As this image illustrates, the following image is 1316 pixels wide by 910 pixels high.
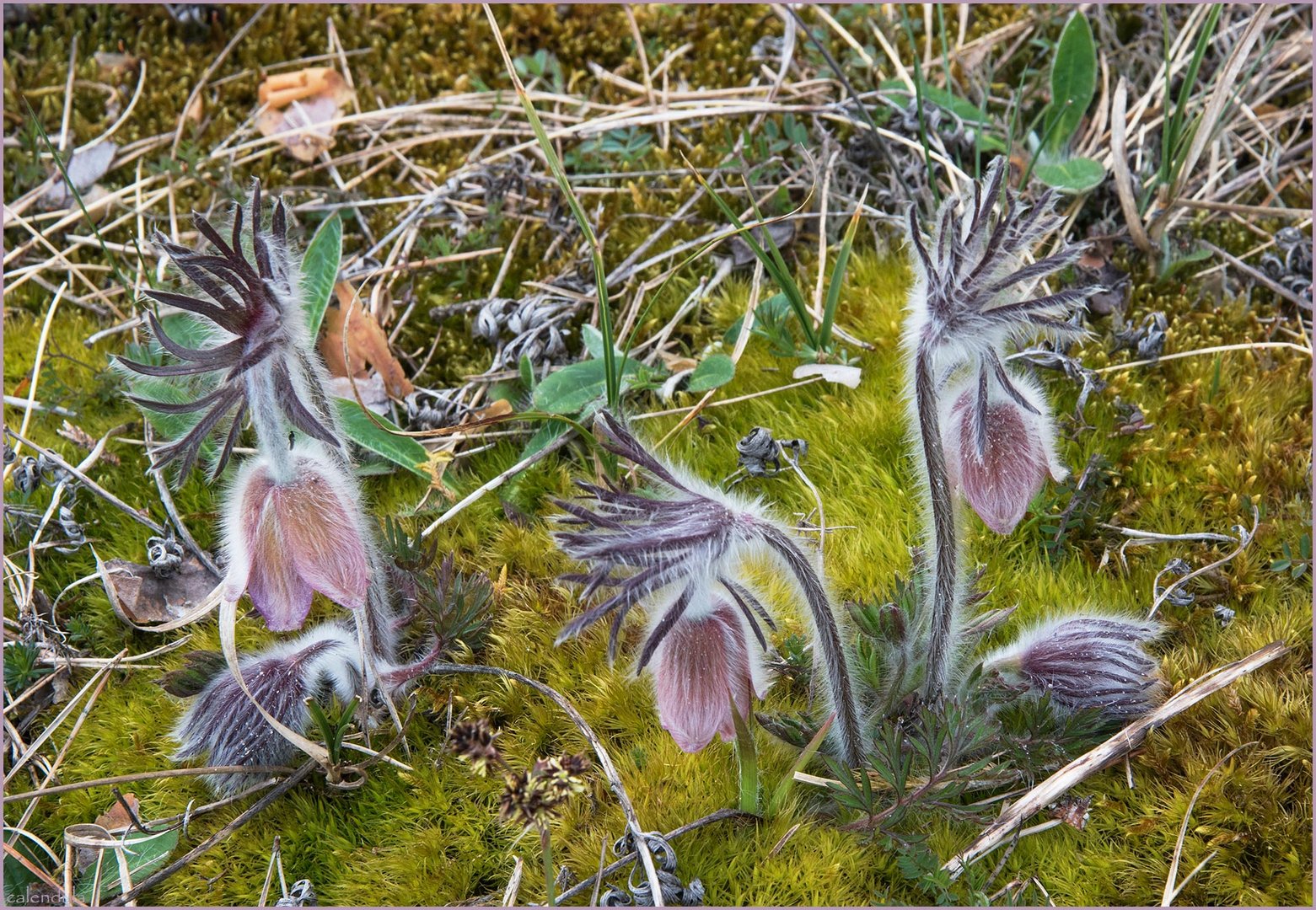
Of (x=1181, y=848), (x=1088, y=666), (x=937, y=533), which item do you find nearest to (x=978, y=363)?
(x=937, y=533)

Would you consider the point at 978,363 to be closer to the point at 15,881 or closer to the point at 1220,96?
the point at 1220,96

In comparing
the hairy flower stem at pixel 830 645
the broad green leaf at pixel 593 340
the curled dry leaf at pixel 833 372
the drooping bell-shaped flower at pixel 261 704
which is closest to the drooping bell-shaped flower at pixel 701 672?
the hairy flower stem at pixel 830 645

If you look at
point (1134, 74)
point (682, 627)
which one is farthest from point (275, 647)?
point (1134, 74)

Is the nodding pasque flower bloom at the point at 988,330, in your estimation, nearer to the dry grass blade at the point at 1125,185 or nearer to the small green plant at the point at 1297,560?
the small green plant at the point at 1297,560

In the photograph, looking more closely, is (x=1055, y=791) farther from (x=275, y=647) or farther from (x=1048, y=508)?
(x=275, y=647)

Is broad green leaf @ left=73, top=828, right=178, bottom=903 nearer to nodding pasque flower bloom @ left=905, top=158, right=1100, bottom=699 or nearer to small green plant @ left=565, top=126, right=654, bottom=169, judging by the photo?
nodding pasque flower bloom @ left=905, top=158, right=1100, bottom=699
